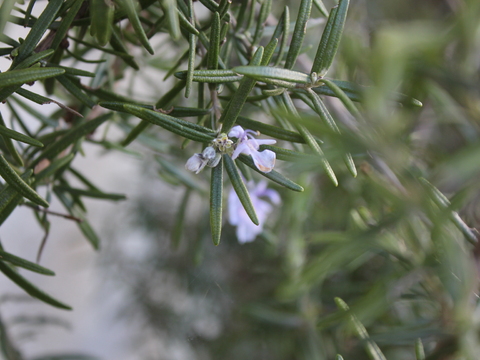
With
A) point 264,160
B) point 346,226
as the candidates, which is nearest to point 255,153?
point 264,160

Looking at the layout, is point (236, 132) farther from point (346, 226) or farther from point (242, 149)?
point (346, 226)

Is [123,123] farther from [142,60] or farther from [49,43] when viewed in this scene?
[49,43]

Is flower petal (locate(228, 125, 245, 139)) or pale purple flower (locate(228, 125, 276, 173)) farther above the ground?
flower petal (locate(228, 125, 245, 139))

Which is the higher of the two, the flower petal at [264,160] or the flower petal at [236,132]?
the flower petal at [236,132]

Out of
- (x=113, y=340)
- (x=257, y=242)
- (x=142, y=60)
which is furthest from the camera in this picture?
(x=113, y=340)

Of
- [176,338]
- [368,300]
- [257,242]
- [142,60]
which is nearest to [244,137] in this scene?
[368,300]
